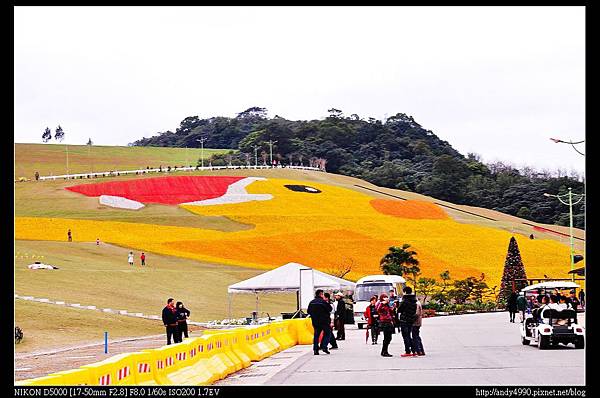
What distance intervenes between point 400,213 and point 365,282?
193 ft

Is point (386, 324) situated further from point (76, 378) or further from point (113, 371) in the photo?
point (76, 378)

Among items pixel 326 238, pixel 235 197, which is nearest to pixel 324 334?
pixel 326 238

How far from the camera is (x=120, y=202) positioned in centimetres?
10669

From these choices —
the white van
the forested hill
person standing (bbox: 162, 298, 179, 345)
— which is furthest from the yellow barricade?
the forested hill

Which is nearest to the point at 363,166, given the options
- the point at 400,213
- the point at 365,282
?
the point at 400,213

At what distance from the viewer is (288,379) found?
63.3 ft

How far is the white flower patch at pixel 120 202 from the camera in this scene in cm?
10478

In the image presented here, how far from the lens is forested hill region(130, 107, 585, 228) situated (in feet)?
463

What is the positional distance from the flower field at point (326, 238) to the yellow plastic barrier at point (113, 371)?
62828 millimetres

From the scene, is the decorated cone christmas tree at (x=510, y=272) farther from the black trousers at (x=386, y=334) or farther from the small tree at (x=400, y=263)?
the black trousers at (x=386, y=334)

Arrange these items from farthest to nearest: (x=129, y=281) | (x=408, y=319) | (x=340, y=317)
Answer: (x=129, y=281)
(x=340, y=317)
(x=408, y=319)

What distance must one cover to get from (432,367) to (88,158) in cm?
14146

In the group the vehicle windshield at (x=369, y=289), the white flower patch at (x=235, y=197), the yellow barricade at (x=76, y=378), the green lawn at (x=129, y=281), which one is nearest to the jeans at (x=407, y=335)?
the yellow barricade at (x=76, y=378)
